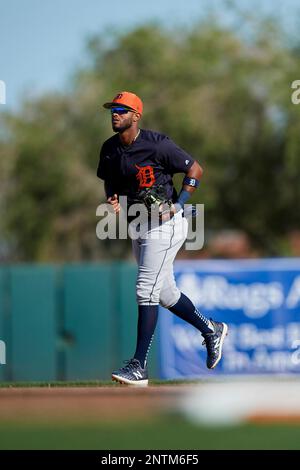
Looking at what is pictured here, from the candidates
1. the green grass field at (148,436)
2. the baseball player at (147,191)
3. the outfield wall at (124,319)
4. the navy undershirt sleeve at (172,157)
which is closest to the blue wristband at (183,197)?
the baseball player at (147,191)

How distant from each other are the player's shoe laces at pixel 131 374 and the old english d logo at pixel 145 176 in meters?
1.30

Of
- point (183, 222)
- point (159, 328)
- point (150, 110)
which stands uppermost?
point (150, 110)

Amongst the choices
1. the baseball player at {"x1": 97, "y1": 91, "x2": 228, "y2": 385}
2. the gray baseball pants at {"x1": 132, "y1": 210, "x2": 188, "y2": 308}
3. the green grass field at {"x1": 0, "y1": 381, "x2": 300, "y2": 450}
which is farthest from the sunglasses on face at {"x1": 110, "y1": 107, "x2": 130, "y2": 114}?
the green grass field at {"x1": 0, "y1": 381, "x2": 300, "y2": 450}

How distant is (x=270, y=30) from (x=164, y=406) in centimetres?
1157

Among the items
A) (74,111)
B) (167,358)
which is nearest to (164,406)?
(167,358)

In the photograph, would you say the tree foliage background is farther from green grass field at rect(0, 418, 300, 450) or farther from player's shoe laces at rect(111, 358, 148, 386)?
player's shoe laces at rect(111, 358, 148, 386)

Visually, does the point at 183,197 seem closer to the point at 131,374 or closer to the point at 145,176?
A: the point at 145,176

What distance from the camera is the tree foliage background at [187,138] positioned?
25.2m

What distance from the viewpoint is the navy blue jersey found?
7.61m

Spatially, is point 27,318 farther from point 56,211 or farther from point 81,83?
point 81,83

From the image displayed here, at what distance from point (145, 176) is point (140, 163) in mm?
100

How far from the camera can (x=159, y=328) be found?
15.5 metres

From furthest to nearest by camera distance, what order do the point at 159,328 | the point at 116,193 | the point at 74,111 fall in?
the point at 74,111 < the point at 159,328 < the point at 116,193

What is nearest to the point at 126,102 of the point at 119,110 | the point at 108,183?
the point at 119,110
